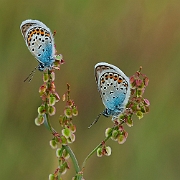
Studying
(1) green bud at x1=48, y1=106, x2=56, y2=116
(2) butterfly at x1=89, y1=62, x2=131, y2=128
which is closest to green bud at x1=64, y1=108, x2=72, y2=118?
(1) green bud at x1=48, y1=106, x2=56, y2=116

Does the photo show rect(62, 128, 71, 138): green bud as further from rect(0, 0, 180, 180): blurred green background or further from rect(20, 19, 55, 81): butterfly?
rect(0, 0, 180, 180): blurred green background

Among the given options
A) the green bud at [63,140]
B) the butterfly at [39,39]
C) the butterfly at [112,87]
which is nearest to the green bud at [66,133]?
the green bud at [63,140]

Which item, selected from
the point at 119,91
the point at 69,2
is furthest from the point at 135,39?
the point at 119,91

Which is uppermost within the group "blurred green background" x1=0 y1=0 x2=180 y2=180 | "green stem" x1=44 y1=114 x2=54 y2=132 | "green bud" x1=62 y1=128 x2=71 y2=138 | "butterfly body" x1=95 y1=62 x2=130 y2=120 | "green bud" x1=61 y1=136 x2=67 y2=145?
"blurred green background" x1=0 y1=0 x2=180 y2=180

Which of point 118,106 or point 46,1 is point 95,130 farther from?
point 118,106

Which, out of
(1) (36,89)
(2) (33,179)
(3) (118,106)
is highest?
(1) (36,89)

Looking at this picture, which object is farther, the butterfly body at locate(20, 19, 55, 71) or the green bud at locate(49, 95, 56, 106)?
the butterfly body at locate(20, 19, 55, 71)

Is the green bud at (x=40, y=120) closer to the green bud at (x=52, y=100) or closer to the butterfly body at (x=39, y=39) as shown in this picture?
the green bud at (x=52, y=100)
